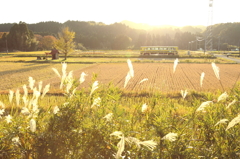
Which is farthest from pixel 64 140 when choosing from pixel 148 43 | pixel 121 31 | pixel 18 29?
pixel 121 31

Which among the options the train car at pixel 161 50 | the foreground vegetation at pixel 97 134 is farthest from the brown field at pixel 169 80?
the train car at pixel 161 50

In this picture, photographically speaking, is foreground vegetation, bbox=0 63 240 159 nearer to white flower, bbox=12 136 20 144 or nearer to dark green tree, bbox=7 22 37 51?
white flower, bbox=12 136 20 144

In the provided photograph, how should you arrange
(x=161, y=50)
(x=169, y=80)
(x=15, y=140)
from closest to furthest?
(x=15, y=140)
(x=169, y=80)
(x=161, y=50)

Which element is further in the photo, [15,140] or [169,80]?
[169,80]

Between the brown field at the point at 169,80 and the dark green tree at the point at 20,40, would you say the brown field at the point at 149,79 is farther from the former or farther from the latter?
the dark green tree at the point at 20,40

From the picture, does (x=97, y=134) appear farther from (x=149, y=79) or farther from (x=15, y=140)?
(x=149, y=79)

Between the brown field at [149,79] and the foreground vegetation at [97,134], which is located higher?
Answer: the foreground vegetation at [97,134]

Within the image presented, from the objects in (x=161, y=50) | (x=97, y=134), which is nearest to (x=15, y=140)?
(x=97, y=134)

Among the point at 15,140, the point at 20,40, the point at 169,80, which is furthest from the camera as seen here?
the point at 20,40

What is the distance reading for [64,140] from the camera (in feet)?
9.18

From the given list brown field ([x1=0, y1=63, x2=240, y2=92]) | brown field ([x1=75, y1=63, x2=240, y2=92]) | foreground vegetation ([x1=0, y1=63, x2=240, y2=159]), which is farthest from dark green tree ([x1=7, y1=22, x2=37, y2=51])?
foreground vegetation ([x1=0, y1=63, x2=240, y2=159])

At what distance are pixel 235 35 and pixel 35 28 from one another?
175742 mm

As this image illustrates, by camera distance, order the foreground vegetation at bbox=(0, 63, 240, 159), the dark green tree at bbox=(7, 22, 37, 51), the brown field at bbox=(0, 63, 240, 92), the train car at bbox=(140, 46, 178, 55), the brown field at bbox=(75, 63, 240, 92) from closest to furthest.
A: the foreground vegetation at bbox=(0, 63, 240, 159) → the brown field at bbox=(75, 63, 240, 92) → the brown field at bbox=(0, 63, 240, 92) → the train car at bbox=(140, 46, 178, 55) → the dark green tree at bbox=(7, 22, 37, 51)

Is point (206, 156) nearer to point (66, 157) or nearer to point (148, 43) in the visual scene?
point (66, 157)
